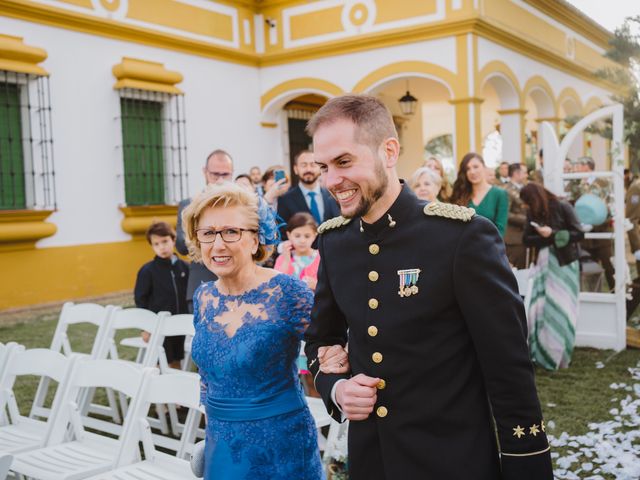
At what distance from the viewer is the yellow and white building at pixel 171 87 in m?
9.27

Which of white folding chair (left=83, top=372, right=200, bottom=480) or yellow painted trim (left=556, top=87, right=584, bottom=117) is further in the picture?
yellow painted trim (left=556, top=87, right=584, bottom=117)

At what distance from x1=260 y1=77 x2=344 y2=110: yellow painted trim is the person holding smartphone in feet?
22.5

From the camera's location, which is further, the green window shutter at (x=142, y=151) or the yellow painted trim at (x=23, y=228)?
the green window shutter at (x=142, y=151)

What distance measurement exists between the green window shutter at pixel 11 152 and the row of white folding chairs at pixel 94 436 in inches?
231

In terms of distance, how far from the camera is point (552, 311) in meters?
5.96

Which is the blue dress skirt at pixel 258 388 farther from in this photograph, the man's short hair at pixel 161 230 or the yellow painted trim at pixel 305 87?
the yellow painted trim at pixel 305 87

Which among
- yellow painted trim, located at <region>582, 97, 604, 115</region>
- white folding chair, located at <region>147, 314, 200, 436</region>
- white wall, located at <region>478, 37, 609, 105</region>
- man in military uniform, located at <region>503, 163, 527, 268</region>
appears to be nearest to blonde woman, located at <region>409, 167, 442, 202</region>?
white folding chair, located at <region>147, 314, 200, 436</region>

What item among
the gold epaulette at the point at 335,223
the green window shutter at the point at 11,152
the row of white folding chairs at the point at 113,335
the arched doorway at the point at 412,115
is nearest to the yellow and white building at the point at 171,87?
the green window shutter at the point at 11,152

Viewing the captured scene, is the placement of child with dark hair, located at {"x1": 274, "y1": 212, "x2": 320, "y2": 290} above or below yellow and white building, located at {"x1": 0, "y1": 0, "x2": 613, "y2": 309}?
below

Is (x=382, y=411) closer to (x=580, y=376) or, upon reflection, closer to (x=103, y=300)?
(x=580, y=376)

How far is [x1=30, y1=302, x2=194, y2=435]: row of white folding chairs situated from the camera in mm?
4492

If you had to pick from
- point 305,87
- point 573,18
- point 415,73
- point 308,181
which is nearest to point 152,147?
point 305,87

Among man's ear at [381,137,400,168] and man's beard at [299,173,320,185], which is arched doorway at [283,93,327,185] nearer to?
man's beard at [299,173,320,185]

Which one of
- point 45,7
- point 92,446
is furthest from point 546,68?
point 92,446
